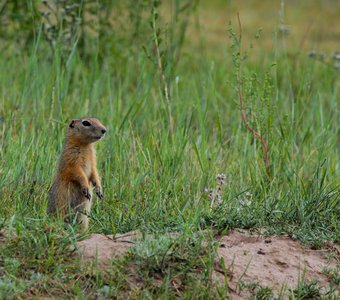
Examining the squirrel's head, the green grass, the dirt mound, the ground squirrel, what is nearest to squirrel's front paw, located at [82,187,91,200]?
the ground squirrel

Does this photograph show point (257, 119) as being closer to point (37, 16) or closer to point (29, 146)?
point (29, 146)

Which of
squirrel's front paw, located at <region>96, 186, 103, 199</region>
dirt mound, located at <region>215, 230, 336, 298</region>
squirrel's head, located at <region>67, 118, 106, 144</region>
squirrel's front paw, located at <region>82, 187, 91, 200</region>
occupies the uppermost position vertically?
squirrel's head, located at <region>67, 118, 106, 144</region>

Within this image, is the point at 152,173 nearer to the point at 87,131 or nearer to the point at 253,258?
the point at 87,131

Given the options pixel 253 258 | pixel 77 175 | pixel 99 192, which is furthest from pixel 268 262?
pixel 77 175

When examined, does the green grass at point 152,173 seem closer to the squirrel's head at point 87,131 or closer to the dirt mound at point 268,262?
the dirt mound at point 268,262

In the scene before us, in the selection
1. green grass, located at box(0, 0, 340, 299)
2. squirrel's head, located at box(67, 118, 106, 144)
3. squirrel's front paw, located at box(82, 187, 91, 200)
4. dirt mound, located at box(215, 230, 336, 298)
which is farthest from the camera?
squirrel's head, located at box(67, 118, 106, 144)

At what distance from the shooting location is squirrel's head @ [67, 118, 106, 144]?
5316 millimetres

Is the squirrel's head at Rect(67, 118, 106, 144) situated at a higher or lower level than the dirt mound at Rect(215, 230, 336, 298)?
higher

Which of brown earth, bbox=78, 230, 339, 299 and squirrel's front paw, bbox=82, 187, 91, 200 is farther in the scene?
squirrel's front paw, bbox=82, 187, 91, 200

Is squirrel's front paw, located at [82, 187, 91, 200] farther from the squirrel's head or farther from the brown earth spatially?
the brown earth

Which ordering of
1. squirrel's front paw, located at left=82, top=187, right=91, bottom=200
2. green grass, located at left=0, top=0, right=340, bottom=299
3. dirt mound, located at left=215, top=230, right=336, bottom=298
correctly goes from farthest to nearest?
squirrel's front paw, located at left=82, top=187, right=91, bottom=200 < dirt mound, located at left=215, top=230, right=336, bottom=298 < green grass, located at left=0, top=0, right=340, bottom=299

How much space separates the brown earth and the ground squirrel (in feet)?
1.50

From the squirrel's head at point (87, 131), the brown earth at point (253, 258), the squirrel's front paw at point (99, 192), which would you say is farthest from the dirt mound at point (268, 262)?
the squirrel's head at point (87, 131)

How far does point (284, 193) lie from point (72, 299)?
1.86 metres
